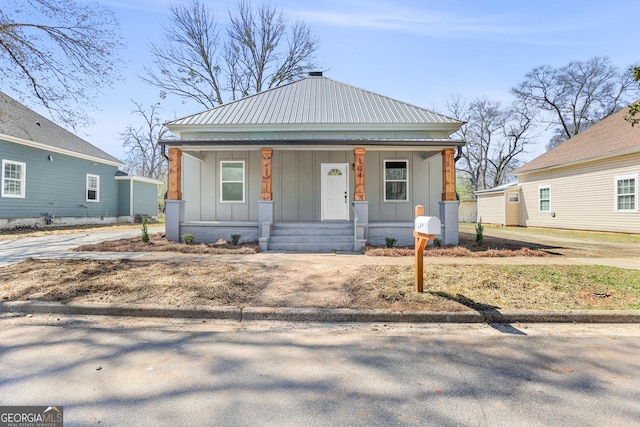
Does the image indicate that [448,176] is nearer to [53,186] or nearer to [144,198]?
[53,186]

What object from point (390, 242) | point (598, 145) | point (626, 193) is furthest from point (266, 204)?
point (598, 145)

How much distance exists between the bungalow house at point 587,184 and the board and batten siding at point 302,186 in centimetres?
908

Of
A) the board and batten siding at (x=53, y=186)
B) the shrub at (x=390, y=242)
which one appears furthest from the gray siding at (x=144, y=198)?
the shrub at (x=390, y=242)

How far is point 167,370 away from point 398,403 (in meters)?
1.91

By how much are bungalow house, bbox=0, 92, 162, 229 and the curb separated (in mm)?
13317

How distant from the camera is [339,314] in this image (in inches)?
157

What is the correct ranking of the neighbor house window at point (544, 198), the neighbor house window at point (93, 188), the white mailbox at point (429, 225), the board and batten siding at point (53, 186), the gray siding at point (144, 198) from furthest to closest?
1. the gray siding at point (144, 198)
2. the neighbor house window at point (93, 188)
3. the neighbor house window at point (544, 198)
4. the board and batten siding at point (53, 186)
5. the white mailbox at point (429, 225)

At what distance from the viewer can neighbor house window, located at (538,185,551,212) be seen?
18156 millimetres

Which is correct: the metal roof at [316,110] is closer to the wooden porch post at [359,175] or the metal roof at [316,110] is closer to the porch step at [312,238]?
A: the wooden porch post at [359,175]

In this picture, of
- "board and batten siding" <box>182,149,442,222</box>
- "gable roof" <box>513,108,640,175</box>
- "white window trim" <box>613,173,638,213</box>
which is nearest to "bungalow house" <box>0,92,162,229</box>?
"board and batten siding" <box>182,149,442,222</box>

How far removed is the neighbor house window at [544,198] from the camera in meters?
18.2

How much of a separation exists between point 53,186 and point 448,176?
1885 centimetres

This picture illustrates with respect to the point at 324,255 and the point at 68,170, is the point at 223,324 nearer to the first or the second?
the point at 324,255

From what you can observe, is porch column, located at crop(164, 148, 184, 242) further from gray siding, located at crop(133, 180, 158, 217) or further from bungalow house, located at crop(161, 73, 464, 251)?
gray siding, located at crop(133, 180, 158, 217)
